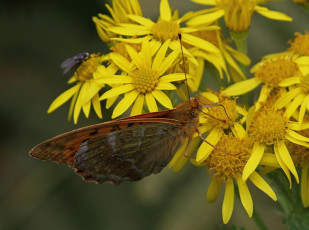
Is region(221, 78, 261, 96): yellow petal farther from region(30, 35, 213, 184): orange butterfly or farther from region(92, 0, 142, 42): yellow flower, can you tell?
region(92, 0, 142, 42): yellow flower

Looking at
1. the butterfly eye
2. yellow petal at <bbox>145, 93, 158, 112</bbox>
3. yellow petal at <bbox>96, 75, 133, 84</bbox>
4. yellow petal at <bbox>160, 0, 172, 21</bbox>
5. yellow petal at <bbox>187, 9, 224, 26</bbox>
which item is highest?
yellow petal at <bbox>160, 0, 172, 21</bbox>

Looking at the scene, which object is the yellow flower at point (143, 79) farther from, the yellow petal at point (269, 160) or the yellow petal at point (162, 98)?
the yellow petal at point (269, 160)

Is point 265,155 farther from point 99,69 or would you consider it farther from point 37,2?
point 37,2

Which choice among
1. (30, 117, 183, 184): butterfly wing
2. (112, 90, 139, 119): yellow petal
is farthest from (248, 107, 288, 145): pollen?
(112, 90, 139, 119): yellow petal

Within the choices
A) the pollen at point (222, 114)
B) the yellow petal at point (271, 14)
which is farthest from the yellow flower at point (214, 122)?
the yellow petal at point (271, 14)

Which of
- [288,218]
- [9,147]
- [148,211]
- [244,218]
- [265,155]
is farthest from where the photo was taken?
[9,147]

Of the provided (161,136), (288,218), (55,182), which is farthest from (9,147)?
(288,218)

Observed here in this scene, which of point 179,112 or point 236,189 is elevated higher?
point 179,112
